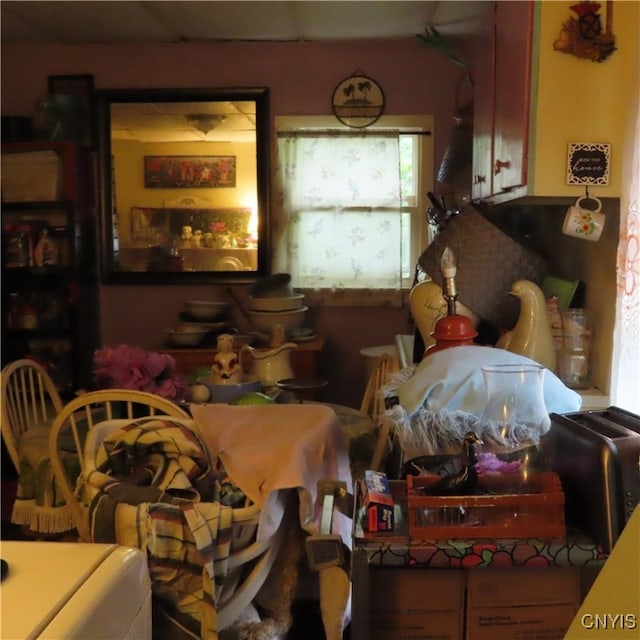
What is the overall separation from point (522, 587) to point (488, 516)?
0.13 m

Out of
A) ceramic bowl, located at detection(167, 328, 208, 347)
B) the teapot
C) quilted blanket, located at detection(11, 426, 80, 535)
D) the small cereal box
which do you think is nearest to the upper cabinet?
the small cereal box

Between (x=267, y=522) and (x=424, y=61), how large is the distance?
9.29 ft

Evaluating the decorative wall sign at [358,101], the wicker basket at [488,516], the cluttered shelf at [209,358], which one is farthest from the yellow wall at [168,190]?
the wicker basket at [488,516]

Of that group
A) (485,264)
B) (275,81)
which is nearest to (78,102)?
(275,81)

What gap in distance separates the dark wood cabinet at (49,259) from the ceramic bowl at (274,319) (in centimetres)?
96

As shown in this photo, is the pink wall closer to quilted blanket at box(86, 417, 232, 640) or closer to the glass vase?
quilted blanket at box(86, 417, 232, 640)

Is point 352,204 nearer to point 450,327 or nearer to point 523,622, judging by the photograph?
point 450,327

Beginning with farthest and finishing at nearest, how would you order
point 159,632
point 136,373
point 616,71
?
point 136,373 < point 616,71 < point 159,632

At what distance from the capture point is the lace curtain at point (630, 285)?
4.86 feet

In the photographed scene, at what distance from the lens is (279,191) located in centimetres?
387

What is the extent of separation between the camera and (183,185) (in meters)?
3.93

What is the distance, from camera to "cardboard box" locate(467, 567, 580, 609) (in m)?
1.17

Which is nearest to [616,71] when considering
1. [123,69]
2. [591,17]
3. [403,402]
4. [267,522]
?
[591,17]

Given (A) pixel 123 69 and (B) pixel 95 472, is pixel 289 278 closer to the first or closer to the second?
(A) pixel 123 69
